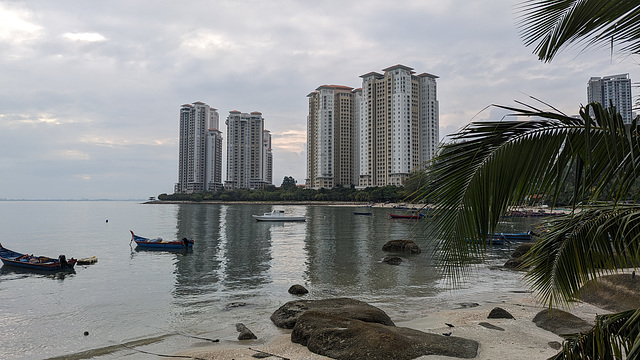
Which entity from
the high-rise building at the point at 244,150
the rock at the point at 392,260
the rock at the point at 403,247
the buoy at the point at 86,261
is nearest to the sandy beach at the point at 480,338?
the rock at the point at 392,260

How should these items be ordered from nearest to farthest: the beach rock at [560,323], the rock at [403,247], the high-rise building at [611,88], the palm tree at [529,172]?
1. the palm tree at [529,172]
2. the high-rise building at [611,88]
3. the beach rock at [560,323]
4. the rock at [403,247]

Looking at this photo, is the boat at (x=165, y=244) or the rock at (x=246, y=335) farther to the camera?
the boat at (x=165, y=244)

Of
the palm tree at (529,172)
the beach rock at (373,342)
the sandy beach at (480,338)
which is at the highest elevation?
the palm tree at (529,172)

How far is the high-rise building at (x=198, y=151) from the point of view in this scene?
557 feet

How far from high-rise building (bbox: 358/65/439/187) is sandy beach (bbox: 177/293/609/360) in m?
109

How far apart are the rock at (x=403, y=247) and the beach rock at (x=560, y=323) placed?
17.7 m

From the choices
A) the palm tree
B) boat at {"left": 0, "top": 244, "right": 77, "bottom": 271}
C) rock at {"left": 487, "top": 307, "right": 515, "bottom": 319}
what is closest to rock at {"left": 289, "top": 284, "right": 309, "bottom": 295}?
rock at {"left": 487, "top": 307, "right": 515, "bottom": 319}

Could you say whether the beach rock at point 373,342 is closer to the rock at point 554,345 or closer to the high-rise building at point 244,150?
the rock at point 554,345

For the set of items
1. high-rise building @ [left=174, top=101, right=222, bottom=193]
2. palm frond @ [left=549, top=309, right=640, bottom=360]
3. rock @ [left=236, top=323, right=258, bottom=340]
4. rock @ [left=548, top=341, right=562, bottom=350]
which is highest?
high-rise building @ [left=174, top=101, right=222, bottom=193]

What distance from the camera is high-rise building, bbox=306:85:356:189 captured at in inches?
5630

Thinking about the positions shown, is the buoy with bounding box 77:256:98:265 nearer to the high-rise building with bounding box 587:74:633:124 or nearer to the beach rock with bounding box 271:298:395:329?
the beach rock with bounding box 271:298:395:329

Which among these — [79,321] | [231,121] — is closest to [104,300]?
[79,321]

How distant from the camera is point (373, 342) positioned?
27.7ft

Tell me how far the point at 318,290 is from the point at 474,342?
942 centimetres
